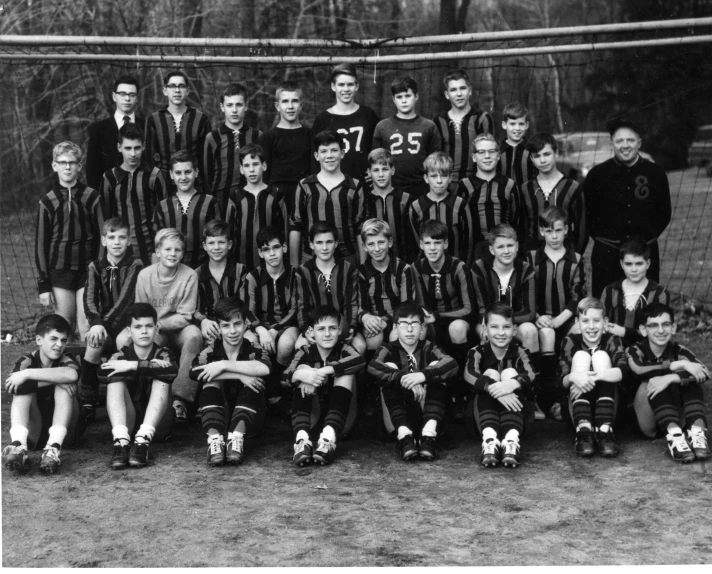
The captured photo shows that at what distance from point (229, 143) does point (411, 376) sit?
A: 195cm

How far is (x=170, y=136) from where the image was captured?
18.6ft

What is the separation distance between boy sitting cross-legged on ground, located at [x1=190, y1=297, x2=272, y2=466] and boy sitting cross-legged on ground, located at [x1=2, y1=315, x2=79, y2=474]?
23.5 inches

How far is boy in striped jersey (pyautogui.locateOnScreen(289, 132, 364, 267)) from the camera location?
5172 mm

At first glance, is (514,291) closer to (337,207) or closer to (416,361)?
(416,361)

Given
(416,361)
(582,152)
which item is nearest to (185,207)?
(416,361)

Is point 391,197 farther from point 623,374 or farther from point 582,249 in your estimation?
point 623,374

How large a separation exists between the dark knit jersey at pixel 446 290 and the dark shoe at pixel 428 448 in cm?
77

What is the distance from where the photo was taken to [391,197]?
5.27m

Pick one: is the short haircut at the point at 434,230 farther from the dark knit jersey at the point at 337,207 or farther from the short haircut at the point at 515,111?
the short haircut at the point at 515,111

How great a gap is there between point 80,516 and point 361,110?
2.97 m

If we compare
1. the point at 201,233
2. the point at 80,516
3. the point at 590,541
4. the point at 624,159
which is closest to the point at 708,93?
the point at 624,159

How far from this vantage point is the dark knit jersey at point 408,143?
5.48 m

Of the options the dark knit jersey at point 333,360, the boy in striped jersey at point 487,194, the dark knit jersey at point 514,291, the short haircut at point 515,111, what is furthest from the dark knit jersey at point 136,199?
→ the short haircut at point 515,111

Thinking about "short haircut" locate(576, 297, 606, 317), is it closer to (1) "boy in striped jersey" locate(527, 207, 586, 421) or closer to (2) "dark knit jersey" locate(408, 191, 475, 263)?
(1) "boy in striped jersey" locate(527, 207, 586, 421)
